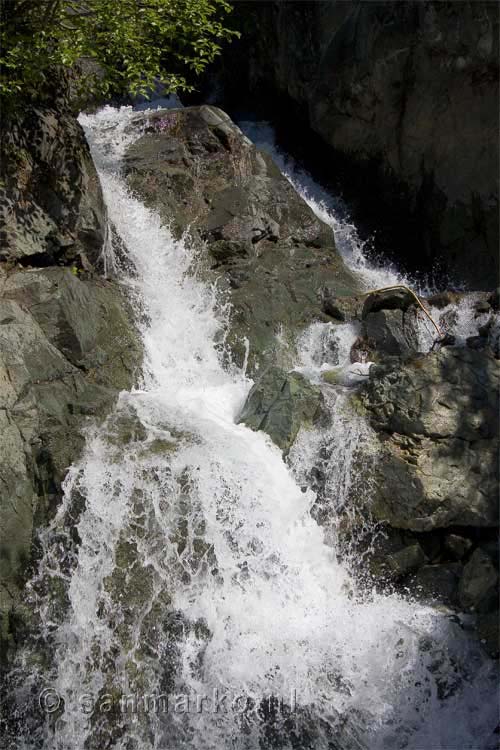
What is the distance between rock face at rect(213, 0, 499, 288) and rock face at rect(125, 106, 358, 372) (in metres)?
2.05

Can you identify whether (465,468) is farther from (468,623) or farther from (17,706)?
(17,706)

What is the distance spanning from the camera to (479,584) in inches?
237

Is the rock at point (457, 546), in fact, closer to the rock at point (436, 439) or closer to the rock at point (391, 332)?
the rock at point (436, 439)

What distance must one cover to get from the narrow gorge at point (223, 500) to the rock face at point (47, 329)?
0.02 metres

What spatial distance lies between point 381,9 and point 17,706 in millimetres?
11031

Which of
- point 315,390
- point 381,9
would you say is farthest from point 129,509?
point 381,9

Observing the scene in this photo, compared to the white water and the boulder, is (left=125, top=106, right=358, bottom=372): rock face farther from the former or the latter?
the boulder

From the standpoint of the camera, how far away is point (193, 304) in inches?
393

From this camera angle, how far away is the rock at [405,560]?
251 inches

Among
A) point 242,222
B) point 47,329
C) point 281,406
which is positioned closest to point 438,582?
point 281,406

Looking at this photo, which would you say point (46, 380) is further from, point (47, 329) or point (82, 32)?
point (82, 32)

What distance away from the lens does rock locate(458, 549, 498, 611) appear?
19.5ft

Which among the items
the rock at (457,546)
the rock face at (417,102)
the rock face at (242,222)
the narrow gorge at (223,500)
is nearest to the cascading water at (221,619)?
the narrow gorge at (223,500)

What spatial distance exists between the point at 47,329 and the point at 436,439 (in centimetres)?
412
